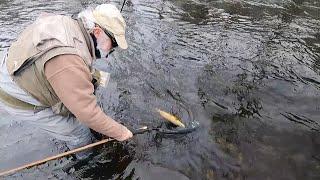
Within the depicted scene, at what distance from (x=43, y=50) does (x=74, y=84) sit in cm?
46

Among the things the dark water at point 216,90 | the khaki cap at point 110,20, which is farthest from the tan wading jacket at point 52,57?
the dark water at point 216,90

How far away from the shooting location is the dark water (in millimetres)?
5211

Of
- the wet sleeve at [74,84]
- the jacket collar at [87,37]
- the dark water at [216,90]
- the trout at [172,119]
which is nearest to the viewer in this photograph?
the wet sleeve at [74,84]

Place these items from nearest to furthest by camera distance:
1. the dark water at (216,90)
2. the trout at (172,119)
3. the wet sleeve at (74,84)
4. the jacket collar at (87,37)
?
the wet sleeve at (74,84)
the jacket collar at (87,37)
the dark water at (216,90)
the trout at (172,119)

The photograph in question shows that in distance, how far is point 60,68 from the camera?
11.3ft

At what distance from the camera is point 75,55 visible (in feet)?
11.5

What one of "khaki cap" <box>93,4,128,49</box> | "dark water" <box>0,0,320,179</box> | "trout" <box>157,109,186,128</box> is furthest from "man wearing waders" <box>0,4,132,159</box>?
"trout" <box>157,109,186,128</box>

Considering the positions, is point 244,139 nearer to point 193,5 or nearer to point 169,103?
point 169,103

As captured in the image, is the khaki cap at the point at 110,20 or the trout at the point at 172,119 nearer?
the khaki cap at the point at 110,20

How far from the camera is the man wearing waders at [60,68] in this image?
350 centimetres

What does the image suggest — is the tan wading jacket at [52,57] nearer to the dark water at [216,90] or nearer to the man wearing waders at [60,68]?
the man wearing waders at [60,68]

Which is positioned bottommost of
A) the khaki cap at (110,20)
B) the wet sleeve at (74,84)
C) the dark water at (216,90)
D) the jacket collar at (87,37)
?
the dark water at (216,90)

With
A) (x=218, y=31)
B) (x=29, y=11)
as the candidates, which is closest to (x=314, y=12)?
(x=218, y=31)

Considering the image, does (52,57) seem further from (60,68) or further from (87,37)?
(87,37)
